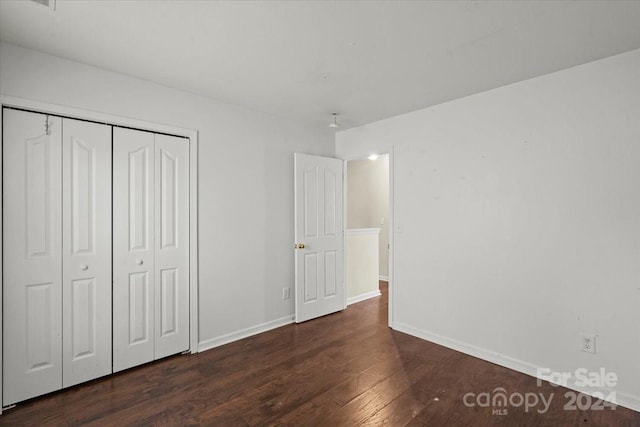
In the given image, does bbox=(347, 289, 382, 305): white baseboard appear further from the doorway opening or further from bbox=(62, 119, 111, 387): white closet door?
bbox=(62, 119, 111, 387): white closet door

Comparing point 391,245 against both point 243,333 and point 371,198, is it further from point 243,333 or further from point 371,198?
point 371,198

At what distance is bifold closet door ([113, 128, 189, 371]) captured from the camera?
2.59 m

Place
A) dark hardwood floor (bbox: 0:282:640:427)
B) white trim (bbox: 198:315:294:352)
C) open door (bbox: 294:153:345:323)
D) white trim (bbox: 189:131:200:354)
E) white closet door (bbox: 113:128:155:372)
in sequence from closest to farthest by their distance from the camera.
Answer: dark hardwood floor (bbox: 0:282:640:427)
white closet door (bbox: 113:128:155:372)
white trim (bbox: 189:131:200:354)
white trim (bbox: 198:315:294:352)
open door (bbox: 294:153:345:323)

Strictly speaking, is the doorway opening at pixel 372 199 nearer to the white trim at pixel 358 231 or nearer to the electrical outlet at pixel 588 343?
the white trim at pixel 358 231

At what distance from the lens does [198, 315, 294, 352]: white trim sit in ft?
10.1

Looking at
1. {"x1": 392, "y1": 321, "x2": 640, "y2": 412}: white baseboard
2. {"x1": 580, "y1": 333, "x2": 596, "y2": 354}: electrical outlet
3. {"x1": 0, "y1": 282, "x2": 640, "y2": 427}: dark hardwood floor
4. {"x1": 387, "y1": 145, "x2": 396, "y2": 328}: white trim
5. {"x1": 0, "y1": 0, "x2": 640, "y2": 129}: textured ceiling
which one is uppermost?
{"x1": 0, "y1": 0, "x2": 640, "y2": 129}: textured ceiling

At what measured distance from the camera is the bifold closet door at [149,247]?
2.59 m

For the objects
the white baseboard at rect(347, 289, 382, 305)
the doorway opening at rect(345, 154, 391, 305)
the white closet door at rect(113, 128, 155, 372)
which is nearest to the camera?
the white closet door at rect(113, 128, 155, 372)

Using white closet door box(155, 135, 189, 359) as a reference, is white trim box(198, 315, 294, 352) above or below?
below

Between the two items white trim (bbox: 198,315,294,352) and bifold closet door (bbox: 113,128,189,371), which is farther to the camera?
white trim (bbox: 198,315,294,352)

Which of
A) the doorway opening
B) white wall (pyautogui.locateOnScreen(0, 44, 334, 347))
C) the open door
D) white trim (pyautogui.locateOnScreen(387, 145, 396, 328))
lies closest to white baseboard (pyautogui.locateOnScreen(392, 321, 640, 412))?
white trim (pyautogui.locateOnScreen(387, 145, 396, 328))

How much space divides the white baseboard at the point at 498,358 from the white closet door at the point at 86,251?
2890 mm

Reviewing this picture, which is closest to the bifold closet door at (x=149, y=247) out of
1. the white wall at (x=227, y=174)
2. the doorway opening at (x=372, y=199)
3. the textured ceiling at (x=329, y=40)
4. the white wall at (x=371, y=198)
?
the white wall at (x=227, y=174)

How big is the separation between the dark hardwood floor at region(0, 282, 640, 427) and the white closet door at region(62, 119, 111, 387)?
24 cm
